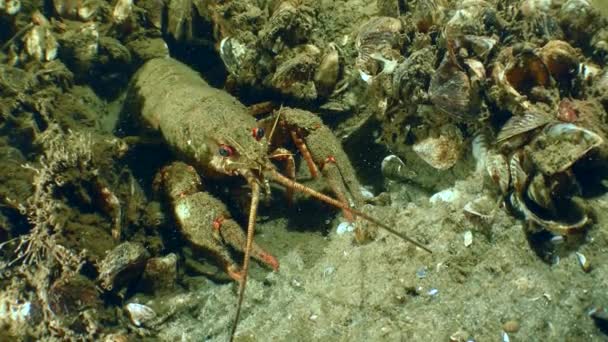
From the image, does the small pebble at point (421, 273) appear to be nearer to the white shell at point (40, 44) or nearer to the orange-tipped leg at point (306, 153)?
the orange-tipped leg at point (306, 153)

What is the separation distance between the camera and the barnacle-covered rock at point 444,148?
3.48 meters

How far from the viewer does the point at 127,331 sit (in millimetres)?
3141

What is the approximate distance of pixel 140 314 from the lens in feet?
10.4

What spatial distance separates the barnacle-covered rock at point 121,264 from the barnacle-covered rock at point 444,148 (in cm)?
253

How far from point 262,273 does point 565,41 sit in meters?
3.25

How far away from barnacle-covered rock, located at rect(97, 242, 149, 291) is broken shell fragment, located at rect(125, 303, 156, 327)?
242 mm

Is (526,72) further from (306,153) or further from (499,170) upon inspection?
(306,153)

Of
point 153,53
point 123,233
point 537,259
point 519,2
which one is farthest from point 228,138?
point 519,2

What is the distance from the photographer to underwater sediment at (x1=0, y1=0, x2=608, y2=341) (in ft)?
8.95

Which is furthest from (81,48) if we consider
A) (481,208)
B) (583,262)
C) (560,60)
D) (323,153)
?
(583,262)

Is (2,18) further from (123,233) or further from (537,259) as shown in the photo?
(537,259)

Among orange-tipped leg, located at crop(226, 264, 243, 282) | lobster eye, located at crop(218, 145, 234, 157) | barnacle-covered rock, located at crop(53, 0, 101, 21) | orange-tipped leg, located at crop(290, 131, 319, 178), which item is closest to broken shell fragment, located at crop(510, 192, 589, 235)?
orange-tipped leg, located at crop(290, 131, 319, 178)

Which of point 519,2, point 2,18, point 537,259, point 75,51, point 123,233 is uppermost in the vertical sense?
point 519,2

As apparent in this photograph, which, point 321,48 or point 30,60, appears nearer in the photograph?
point 321,48
